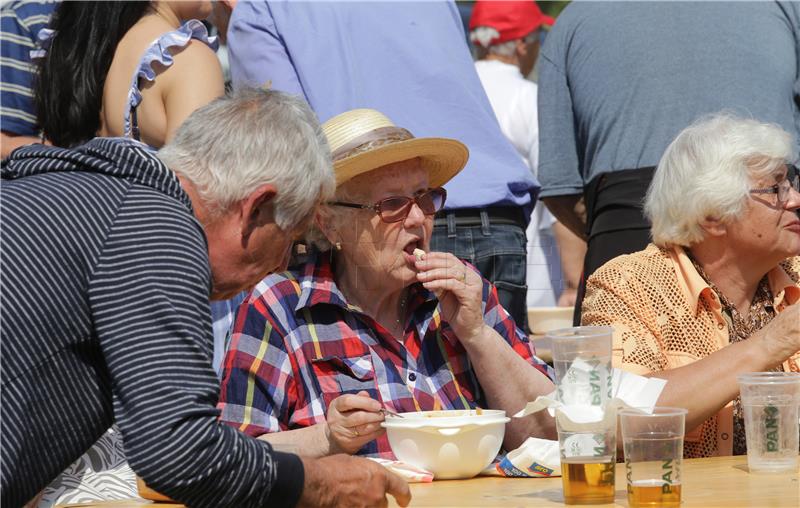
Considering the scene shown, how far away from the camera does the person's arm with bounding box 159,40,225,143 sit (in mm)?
3521

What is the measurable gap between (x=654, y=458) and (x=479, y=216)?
1773 millimetres

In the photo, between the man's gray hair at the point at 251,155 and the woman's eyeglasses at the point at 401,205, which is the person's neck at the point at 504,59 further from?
the man's gray hair at the point at 251,155

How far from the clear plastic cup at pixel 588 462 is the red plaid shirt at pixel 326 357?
0.77 metres

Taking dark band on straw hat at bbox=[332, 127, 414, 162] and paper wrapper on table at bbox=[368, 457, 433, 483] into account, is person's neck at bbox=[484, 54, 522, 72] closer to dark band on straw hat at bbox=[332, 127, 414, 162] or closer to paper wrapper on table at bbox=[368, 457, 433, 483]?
dark band on straw hat at bbox=[332, 127, 414, 162]

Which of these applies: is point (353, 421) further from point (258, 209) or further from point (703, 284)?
point (703, 284)

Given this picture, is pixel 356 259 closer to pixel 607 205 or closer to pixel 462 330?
pixel 462 330

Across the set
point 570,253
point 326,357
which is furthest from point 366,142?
point 570,253

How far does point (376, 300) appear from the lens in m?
3.20

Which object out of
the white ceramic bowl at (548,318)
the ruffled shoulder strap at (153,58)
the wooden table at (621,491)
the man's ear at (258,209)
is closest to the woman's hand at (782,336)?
the wooden table at (621,491)

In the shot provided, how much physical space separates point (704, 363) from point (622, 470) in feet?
1.93

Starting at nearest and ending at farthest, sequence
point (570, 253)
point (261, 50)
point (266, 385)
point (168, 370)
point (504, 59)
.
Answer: point (168, 370)
point (266, 385)
point (261, 50)
point (570, 253)
point (504, 59)

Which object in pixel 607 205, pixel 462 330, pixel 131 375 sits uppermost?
pixel 131 375

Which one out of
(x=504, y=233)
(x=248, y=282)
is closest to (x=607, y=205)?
(x=504, y=233)

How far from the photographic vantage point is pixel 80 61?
3.69 meters
